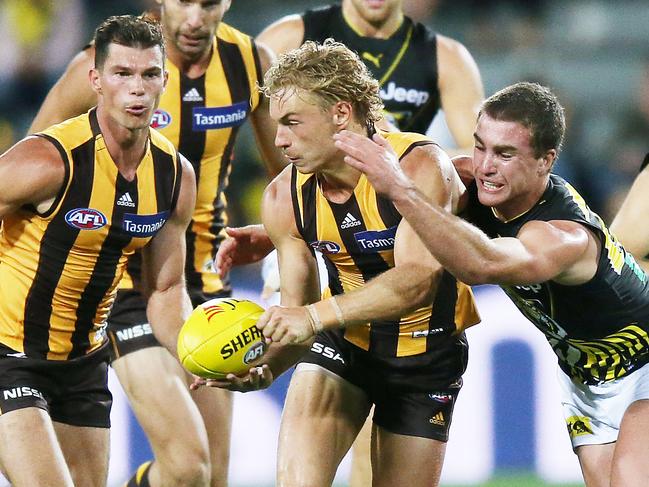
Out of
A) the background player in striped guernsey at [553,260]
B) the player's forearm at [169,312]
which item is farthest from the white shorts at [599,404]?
the player's forearm at [169,312]

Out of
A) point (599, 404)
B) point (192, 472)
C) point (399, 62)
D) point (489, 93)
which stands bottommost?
point (192, 472)

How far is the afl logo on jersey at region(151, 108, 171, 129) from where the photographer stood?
253 inches

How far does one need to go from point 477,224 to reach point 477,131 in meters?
0.54

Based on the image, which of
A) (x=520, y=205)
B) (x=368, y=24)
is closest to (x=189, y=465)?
(x=520, y=205)

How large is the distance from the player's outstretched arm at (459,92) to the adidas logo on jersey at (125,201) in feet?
7.98

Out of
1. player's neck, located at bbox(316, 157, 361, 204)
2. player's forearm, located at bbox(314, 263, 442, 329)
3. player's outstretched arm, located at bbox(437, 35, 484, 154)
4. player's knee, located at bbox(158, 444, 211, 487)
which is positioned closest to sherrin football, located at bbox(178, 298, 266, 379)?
player's forearm, located at bbox(314, 263, 442, 329)

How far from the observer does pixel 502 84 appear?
1138cm

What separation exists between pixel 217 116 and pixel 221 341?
2055mm

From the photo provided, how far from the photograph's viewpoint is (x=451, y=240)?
4.36 metres

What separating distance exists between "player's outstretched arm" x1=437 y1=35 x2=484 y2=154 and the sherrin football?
2742mm

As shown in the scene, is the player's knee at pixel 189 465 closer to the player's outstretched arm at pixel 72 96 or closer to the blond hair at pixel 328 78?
the player's outstretched arm at pixel 72 96

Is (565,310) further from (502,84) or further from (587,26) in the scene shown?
(587,26)

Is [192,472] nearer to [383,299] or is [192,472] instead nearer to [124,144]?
[124,144]

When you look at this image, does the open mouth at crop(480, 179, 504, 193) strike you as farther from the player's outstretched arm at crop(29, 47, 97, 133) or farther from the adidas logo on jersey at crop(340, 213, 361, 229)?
the player's outstretched arm at crop(29, 47, 97, 133)
